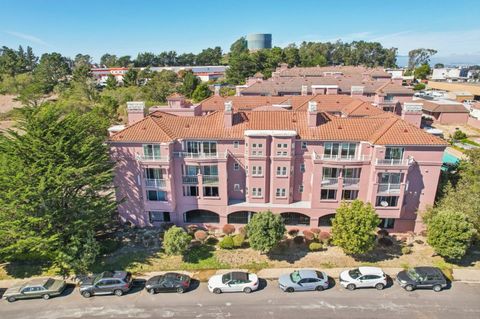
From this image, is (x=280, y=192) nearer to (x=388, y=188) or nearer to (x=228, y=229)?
(x=228, y=229)

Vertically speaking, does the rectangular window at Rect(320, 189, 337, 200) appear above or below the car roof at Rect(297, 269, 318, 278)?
above

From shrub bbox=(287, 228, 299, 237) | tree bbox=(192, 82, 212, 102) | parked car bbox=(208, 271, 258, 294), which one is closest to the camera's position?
parked car bbox=(208, 271, 258, 294)

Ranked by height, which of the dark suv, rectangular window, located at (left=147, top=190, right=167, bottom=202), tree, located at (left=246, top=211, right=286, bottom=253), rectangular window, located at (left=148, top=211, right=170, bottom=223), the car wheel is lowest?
the car wheel

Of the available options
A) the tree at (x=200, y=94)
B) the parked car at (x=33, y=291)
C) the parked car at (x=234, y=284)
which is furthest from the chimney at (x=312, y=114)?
the tree at (x=200, y=94)

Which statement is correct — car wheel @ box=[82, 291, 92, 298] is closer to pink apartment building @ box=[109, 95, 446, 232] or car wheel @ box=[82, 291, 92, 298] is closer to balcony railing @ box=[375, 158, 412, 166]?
pink apartment building @ box=[109, 95, 446, 232]

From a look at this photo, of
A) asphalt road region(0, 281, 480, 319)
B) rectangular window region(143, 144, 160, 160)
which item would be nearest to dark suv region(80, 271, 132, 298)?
asphalt road region(0, 281, 480, 319)

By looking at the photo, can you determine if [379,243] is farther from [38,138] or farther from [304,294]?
[38,138]
